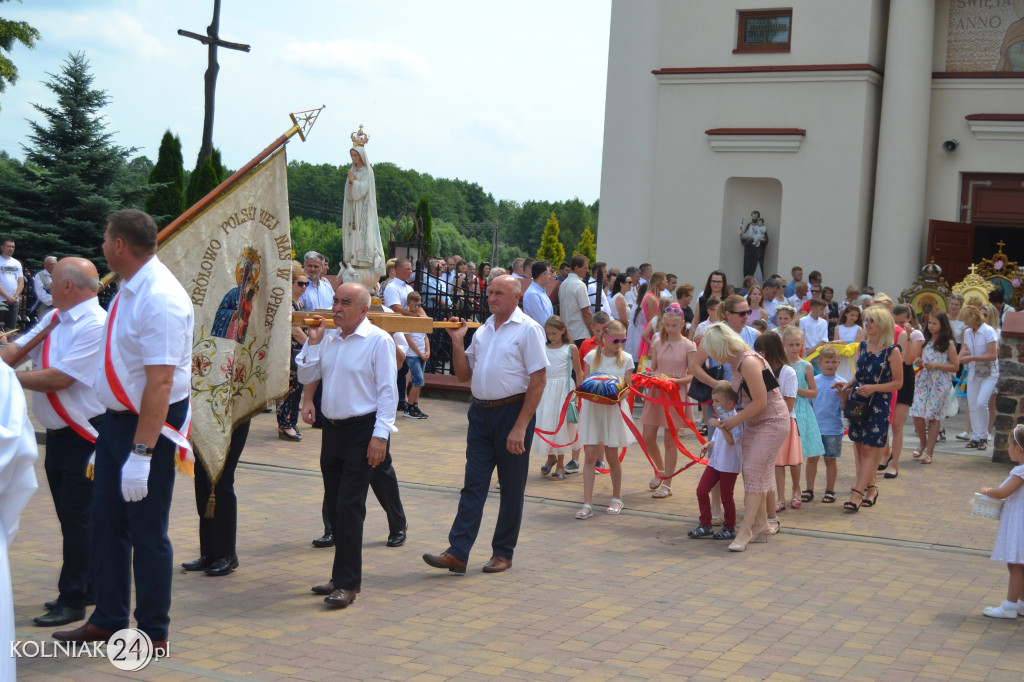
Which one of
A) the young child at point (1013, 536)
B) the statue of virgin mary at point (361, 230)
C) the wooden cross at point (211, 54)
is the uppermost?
the wooden cross at point (211, 54)

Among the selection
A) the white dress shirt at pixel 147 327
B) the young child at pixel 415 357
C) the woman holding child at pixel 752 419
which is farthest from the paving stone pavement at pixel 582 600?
the young child at pixel 415 357

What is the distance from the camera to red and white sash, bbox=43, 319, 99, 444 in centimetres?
612

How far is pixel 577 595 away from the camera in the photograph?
23.7ft

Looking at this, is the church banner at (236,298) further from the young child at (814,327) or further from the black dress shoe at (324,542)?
the young child at (814,327)

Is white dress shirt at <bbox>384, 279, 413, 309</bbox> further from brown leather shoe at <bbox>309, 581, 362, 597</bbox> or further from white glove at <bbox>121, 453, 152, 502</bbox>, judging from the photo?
white glove at <bbox>121, 453, 152, 502</bbox>

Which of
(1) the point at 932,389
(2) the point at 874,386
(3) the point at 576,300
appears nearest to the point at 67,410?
(2) the point at 874,386

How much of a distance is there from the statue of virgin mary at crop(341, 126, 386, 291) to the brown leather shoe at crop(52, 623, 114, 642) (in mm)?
8975

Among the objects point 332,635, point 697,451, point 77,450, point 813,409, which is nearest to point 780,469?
point 813,409

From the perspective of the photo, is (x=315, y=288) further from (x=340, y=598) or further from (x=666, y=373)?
(x=340, y=598)

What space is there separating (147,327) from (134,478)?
0.74 m

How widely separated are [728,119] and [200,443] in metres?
21.3

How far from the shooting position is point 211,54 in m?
26.9

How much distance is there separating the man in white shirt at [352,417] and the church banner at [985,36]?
Result: 21274mm

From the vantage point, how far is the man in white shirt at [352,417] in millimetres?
6746
